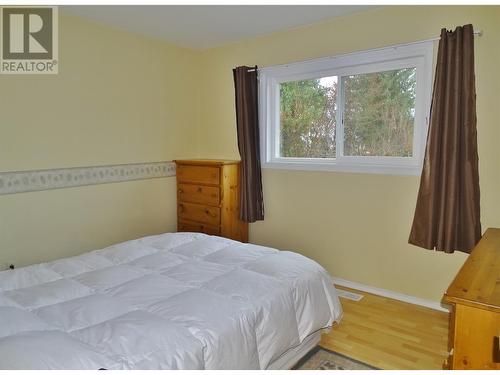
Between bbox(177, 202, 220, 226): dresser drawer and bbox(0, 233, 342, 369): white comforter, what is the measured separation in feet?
3.55

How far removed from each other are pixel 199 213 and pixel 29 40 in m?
2.04

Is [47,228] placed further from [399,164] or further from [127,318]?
[399,164]

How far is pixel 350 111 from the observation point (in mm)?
3240

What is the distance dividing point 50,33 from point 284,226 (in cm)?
258

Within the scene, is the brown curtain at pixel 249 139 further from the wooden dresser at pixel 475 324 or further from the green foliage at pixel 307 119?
the wooden dresser at pixel 475 324

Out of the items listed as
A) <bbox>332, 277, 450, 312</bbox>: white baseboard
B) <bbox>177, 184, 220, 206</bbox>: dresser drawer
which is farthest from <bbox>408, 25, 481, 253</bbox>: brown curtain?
<bbox>177, 184, 220, 206</bbox>: dresser drawer

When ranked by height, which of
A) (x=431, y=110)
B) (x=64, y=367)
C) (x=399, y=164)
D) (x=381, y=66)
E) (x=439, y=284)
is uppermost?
(x=381, y=66)

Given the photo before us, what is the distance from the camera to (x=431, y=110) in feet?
8.68

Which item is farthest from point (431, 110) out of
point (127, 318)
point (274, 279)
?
point (127, 318)

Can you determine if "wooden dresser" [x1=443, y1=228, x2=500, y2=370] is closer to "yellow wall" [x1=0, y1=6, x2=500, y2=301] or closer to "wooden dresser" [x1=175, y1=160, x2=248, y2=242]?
"yellow wall" [x1=0, y1=6, x2=500, y2=301]

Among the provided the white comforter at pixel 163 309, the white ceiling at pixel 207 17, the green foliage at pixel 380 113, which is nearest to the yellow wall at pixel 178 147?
the white ceiling at pixel 207 17

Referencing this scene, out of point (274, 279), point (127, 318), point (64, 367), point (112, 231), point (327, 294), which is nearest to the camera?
point (64, 367)

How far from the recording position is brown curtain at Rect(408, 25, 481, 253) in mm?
2498

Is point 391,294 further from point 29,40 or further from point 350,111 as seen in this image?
point 29,40
